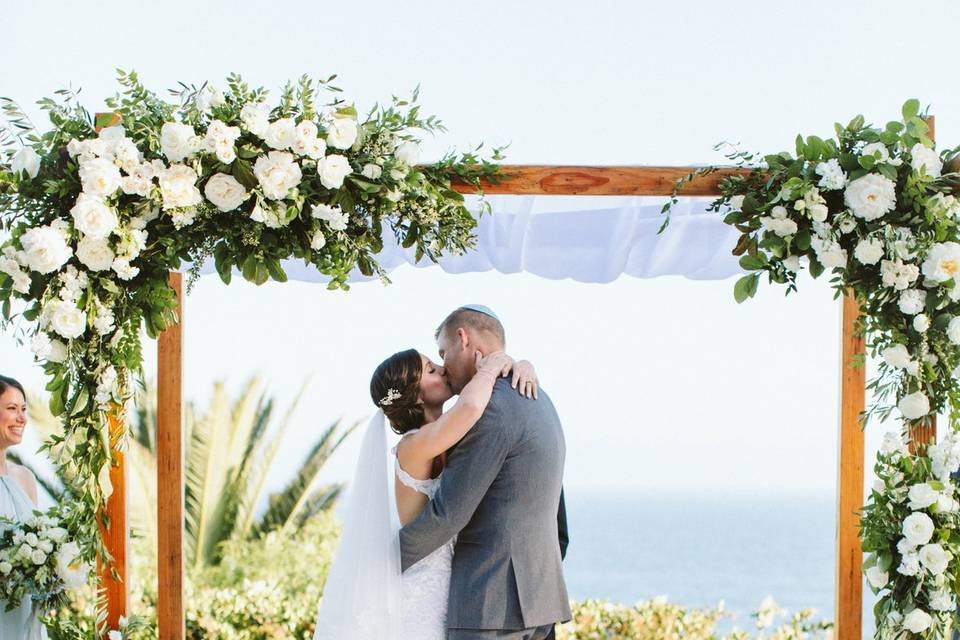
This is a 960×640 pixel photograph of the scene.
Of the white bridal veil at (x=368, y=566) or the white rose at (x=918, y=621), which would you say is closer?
the white rose at (x=918, y=621)

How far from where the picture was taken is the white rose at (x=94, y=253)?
371 cm

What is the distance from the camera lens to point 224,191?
3717 mm

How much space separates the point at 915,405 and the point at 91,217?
291 centimetres

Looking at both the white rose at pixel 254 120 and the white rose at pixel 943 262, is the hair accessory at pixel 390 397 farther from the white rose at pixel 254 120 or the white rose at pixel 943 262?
the white rose at pixel 943 262

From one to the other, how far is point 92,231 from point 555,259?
190 centimetres

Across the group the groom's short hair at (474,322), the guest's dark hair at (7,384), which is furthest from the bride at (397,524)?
the guest's dark hair at (7,384)

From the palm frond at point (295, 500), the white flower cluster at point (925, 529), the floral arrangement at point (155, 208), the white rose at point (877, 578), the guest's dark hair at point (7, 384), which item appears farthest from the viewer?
the palm frond at point (295, 500)

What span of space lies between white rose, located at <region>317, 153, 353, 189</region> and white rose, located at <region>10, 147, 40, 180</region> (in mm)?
977

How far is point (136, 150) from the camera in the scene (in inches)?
147

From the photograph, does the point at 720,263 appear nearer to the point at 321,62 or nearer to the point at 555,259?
the point at 555,259

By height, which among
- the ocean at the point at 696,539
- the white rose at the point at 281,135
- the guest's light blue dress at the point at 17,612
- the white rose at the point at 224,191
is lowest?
the ocean at the point at 696,539

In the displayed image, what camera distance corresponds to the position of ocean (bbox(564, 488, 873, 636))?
3300 cm

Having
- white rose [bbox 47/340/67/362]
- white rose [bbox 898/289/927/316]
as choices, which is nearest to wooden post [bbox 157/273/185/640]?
white rose [bbox 47/340/67/362]

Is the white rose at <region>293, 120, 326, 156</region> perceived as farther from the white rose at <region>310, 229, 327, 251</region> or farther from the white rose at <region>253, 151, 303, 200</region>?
the white rose at <region>310, 229, 327, 251</region>
